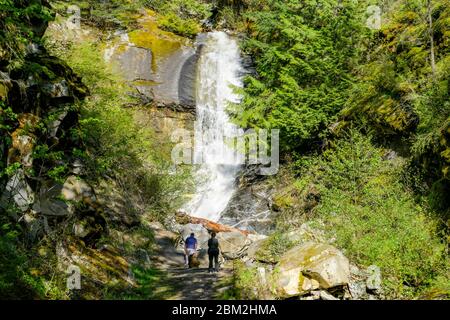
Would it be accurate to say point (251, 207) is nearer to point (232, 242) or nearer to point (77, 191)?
point (232, 242)

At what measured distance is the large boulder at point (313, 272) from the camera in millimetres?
10180

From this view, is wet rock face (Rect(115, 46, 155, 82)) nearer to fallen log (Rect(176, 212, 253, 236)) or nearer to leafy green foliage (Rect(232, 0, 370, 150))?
leafy green foliage (Rect(232, 0, 370, 150))

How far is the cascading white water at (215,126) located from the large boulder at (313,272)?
1429cm

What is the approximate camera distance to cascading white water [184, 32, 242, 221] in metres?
26.7

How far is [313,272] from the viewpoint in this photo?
33.7ft

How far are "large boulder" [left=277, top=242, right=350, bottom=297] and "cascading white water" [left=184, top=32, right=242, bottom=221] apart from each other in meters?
14.3

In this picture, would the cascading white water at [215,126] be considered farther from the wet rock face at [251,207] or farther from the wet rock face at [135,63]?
the wet rock face at [135,63]

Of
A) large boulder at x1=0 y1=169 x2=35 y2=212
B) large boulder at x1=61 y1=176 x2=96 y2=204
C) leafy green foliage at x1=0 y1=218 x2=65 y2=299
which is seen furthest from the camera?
large boulder at x1=61 y1=176 x2=96 y2=204

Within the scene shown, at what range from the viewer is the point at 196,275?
12828mm

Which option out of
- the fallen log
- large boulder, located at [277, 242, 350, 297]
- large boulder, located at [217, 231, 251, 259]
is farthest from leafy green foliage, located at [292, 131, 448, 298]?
the fallen log

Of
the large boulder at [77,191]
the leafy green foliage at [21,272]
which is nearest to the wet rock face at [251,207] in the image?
the large boulder at [77,191]

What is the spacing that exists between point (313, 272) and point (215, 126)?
20.7m

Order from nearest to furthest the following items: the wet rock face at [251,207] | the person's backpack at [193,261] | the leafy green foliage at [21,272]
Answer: the leafy green foliage at [21,272] → the person's backpack at [193,261] → the wet rock face at [251,207]

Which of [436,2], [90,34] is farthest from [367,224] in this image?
[90,34]
